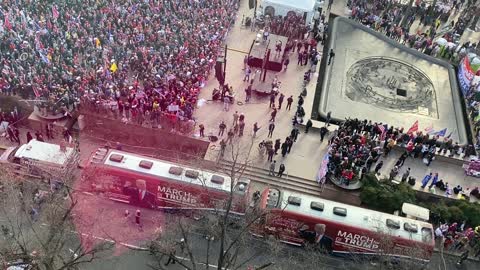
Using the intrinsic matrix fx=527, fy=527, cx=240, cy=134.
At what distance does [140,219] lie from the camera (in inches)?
1239

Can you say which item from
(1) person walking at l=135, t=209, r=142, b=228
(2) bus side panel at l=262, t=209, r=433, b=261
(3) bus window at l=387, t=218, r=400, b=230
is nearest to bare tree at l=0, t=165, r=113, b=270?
(1) person walking at l=135, t=209, r=142, b=228

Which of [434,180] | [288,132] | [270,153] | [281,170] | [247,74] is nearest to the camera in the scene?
[281,170]

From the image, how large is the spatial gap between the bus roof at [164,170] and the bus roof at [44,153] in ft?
10.2

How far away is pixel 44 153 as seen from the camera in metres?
31.9

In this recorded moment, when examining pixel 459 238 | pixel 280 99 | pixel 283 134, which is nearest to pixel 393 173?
pixel 459 238

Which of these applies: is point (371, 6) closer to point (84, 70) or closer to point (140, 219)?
point (84, 70)

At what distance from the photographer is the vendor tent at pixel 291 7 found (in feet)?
162

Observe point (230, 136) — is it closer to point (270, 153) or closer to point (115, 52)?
point (270, 153)

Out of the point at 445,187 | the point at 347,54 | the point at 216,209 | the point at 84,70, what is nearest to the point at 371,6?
the point at 347,54

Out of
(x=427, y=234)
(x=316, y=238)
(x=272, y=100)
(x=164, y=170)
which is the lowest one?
(x=316, y=238)

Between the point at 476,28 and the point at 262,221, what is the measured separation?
37.1 m

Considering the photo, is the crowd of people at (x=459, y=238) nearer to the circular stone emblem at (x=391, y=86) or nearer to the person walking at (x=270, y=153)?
the person walking at (x=270, y=153)

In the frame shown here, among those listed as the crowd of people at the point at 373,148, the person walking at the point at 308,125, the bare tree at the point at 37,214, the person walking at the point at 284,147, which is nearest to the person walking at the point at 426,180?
the crowd of people at the point at 373,148

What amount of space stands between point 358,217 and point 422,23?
31.5 m
